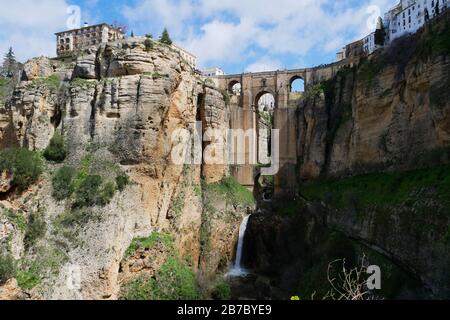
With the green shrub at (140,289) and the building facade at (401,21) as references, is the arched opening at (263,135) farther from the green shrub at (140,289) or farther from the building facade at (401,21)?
the green shrub at (140,289)

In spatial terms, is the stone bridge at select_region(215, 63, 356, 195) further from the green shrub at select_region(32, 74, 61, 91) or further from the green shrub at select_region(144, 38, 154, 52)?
the green shrub at select_region(32, 74, 61, 91)

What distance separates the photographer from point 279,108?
42938 millimetres

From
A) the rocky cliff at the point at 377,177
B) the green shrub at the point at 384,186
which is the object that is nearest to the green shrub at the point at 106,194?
the rocky cliff at the point at 377,177

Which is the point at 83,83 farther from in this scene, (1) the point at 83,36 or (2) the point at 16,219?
(1) the point at 83,36

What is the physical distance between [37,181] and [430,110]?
74.3 feet

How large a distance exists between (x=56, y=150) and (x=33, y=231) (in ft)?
20.3

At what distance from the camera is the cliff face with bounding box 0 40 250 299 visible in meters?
22.9

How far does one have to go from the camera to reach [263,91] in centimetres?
4728

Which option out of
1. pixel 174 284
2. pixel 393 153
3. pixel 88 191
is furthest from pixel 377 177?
pixel 88 191

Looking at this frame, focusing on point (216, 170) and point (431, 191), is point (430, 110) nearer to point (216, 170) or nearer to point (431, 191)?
point (431, 191)

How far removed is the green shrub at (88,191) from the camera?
25062mm

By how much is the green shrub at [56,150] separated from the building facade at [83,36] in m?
35.4

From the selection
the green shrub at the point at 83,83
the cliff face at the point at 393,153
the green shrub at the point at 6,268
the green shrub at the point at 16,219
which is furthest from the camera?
the green shrub at the point at 83,83
